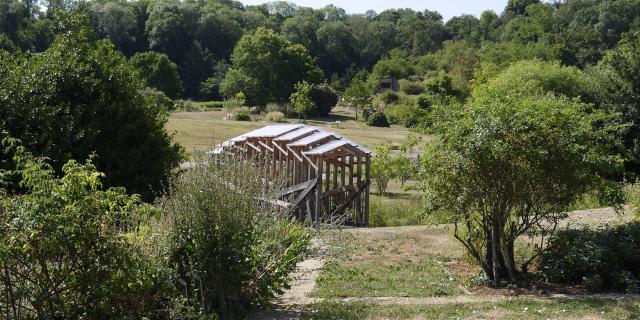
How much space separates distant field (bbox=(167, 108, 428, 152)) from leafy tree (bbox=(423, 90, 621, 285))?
21.6 metres

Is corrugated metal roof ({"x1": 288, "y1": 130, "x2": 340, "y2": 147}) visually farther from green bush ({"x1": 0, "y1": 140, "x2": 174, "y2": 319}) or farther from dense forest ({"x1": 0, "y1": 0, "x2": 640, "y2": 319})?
green bush ({"x1": 0, "y1": 140, "x2": 174, "y2": 319})

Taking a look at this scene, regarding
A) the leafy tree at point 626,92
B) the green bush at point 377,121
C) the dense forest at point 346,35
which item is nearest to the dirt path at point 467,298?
the leafy tree at point 626,92

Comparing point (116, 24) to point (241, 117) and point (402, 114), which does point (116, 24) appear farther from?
Result: point (402, 114)

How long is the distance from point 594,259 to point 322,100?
47388 millimetres

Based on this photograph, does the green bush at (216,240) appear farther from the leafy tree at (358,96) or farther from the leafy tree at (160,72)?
the leafy tree at (160,72)

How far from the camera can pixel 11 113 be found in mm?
11508

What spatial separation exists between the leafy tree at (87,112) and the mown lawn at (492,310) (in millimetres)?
4478

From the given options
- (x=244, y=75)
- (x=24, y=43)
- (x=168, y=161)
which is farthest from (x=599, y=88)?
(x=24, y=43)

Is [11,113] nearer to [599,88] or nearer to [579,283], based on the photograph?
[579,283]

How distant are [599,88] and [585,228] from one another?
1451cm

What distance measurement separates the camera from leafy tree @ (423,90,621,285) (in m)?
9.64

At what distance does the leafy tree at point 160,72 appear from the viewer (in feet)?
191

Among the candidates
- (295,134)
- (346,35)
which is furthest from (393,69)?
(295,134)

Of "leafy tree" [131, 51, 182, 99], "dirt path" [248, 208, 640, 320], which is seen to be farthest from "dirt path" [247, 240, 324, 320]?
"leafy tree" [131, 51, 182, 99]
